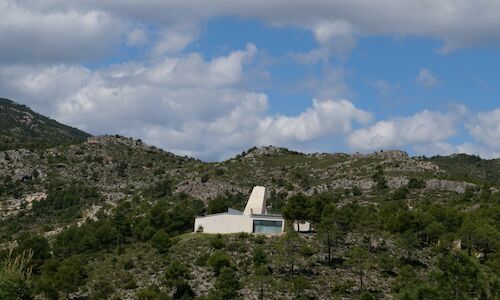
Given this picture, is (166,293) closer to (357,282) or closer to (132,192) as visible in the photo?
(357,282)

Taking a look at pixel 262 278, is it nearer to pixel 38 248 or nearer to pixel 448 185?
pixel 38 248

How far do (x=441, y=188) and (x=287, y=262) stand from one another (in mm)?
58991

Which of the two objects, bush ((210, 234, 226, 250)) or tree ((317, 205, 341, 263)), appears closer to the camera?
tree ((317, 205, 341, 263))

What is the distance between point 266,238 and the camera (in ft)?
342

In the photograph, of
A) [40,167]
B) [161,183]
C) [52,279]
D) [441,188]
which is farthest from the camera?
[40,167]

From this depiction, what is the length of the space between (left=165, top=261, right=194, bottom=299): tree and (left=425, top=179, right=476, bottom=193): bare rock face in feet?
220

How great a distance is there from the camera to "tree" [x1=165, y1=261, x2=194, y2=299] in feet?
294

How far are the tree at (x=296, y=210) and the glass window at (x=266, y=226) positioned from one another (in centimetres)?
182

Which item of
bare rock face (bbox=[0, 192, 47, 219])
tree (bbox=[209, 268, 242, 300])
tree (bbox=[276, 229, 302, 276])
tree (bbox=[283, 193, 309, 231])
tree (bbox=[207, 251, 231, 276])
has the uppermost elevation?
bare rock face (bbox=[0, 192, 47, 219])

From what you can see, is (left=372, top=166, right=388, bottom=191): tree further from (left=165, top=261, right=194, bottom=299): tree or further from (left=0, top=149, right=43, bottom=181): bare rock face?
(left=0, top=149, right=43, bottom=181): bare rock face

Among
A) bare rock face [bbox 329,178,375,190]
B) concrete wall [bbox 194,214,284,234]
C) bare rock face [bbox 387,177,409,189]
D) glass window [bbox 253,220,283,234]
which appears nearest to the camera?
glass window [bbox 253,220,283,234]

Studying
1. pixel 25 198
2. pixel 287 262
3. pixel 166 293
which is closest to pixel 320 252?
pixel 287 262

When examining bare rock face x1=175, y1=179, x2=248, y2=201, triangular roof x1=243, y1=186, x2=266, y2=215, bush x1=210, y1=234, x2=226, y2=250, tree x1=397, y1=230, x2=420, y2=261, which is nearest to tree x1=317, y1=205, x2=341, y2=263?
tree x1=397, y1=230, x2=420, y2=261

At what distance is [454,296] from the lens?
62.4 metres
